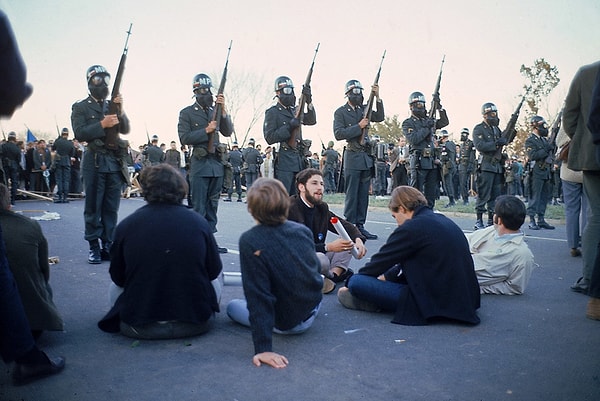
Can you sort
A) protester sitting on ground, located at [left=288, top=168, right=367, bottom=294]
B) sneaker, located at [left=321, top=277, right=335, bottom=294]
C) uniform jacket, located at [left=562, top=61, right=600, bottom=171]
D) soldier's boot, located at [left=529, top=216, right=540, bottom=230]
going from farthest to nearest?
soldier's boot, located at [left=529, top=216, right=540, bottom=230] → protester sitting on ground, located at [left=288, top=168, right=367, bottom=294] → sneaker, located at [left=321, top=277, right=335, bottom=294] → uniform jacket, located at [left=562, top=61, right=600, bottom=171]

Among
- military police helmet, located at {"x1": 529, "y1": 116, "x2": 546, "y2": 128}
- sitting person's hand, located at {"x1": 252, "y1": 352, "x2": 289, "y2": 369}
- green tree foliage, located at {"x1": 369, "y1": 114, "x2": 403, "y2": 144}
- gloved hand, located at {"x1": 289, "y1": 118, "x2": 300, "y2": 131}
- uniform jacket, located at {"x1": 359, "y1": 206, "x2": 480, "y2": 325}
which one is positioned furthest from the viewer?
green tree foliage, located at {"x1": 369, "y1": 114, "x2": 403, "y2": 144}

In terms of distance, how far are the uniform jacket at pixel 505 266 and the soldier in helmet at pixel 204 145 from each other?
382 cm

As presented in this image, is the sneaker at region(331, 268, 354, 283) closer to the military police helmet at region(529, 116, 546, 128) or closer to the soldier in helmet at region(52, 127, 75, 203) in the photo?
the military police helmet at region(529, 116, 546, 128)

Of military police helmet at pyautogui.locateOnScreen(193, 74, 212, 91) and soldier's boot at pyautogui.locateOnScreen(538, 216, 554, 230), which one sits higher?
military police helmet at pyautogui.locateOnScreen(193, 74, 212, 91)

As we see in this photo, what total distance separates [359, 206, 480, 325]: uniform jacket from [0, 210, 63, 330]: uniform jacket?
8.26 feet

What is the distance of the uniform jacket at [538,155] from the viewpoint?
12.0m

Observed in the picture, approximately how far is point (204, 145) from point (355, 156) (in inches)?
114

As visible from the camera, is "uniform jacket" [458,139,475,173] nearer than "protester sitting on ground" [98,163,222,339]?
No

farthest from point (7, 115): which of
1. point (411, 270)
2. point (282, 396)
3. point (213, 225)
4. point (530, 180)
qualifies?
point (530, 180)

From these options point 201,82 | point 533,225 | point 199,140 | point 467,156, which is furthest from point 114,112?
point 467,156

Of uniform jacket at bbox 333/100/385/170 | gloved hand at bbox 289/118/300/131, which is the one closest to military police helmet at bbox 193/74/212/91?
gloved hand at bbox 289/118/300/131

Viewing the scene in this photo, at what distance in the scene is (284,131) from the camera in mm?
9141

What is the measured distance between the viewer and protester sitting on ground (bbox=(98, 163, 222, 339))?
3.86 m

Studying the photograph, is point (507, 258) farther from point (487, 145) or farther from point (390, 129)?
point (390, 129)
